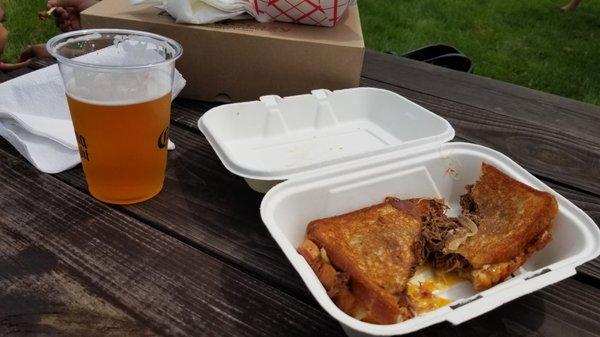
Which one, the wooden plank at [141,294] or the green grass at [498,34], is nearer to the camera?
the wooden plank at [141,294]

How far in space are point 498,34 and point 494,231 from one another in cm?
306

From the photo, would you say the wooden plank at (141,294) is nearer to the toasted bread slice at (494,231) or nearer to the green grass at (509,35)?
the toasted bread slice at (494,231)

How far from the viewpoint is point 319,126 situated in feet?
3.62

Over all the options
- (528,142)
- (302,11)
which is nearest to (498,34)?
(528,142)

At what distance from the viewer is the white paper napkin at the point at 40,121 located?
900 millimetres

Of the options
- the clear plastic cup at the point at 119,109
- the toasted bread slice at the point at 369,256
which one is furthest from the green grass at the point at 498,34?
the toasted bread slice at the point at 369,256

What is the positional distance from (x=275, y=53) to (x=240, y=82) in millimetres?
114

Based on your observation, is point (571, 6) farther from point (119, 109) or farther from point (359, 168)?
point (119, 109)

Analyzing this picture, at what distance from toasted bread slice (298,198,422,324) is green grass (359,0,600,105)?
2341 millimetres

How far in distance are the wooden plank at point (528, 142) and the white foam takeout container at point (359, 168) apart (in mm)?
195

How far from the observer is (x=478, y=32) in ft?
11.4

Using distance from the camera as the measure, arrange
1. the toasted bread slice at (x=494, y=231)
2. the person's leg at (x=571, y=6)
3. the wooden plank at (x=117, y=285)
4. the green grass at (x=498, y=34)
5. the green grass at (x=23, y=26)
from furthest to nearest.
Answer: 1. the person's leg at (x=571, y=6)
2. the green grass at (x=498, y=34)
3. the green grass at (x=23, y=26)
4. the toasted bread slice at (x=494, y=231)
5. the wooden plank at (x=117, y=285)

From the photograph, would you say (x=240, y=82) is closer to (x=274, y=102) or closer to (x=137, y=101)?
(x=274, y=102)

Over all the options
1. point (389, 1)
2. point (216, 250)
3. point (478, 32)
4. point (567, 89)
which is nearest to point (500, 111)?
point (216, 250)
